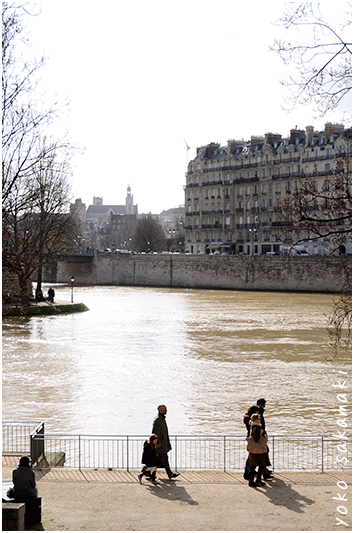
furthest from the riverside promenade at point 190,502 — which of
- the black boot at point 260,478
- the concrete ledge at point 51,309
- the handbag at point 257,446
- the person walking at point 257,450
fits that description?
the concrete ledge at point 51,309

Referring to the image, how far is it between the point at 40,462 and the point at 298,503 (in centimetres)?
466

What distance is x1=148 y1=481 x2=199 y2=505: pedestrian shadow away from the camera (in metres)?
9.48

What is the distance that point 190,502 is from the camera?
9.28 m

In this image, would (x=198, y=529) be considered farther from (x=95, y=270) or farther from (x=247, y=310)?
(x=95, y=270)

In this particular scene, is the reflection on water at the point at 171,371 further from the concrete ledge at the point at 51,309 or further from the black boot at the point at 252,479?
the black boot at the point at 252,479

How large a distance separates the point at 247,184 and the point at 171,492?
78.3m

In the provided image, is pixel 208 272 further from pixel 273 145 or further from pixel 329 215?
pixel 329 215

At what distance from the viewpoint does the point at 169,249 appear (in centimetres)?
12581

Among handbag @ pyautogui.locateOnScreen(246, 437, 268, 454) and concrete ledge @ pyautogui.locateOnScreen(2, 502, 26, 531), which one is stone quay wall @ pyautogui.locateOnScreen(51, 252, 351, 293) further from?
concrete ledge @ pyautogui.locateOnScreen(2, 502, 26, 531)

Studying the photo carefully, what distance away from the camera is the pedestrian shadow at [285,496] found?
9.08m

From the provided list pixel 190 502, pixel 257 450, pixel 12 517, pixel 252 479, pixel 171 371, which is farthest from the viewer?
pixel 171 371

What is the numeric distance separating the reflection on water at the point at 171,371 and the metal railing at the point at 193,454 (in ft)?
5.55

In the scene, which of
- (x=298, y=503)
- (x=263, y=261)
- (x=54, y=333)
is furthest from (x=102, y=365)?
A: (x=263, y=261)

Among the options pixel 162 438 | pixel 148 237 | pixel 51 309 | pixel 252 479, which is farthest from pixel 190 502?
pixel 148 237
